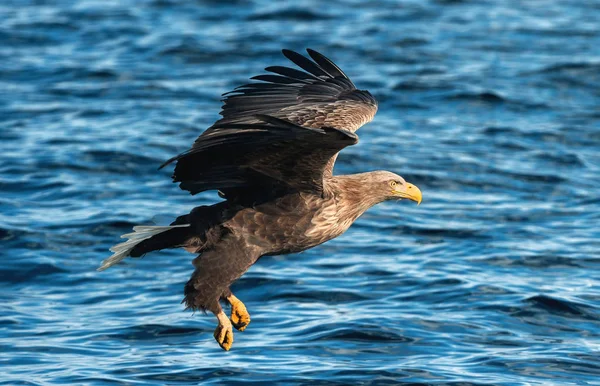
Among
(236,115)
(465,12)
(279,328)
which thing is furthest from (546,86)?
(236,115)

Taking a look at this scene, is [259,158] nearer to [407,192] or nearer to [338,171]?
[407,192]

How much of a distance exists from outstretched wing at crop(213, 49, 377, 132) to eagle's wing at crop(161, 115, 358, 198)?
0.38 m

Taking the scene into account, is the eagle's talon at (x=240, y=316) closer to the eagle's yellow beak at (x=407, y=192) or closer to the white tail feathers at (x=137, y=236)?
the white tail feathers at (x=137, y=236)

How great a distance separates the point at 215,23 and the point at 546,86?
4996 millimetres


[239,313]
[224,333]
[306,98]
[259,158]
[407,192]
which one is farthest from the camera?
[306,98]

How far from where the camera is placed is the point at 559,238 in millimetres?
9945

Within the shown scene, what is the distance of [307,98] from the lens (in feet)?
23.7

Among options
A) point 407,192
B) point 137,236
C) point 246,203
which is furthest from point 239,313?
point 407,192

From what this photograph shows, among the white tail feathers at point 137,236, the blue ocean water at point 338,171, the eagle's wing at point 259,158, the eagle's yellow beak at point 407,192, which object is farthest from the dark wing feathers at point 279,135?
Result: the blue ocean water at point 338,171

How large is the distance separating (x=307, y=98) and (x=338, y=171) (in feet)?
14.3

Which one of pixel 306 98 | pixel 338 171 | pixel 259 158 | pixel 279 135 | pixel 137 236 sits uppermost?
pixel 279 135

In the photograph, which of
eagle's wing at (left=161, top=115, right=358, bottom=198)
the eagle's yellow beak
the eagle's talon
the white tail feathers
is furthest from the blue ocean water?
eagle's wing at (left=161, top=115, right=358, bottom=198)

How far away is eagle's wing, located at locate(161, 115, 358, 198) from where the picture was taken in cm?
552

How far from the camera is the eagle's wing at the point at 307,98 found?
6801 mm
